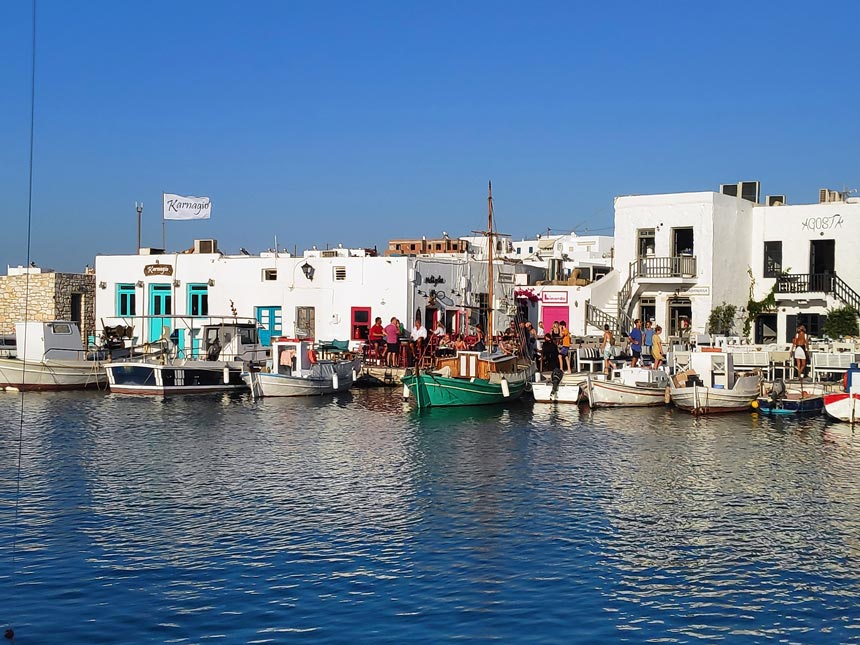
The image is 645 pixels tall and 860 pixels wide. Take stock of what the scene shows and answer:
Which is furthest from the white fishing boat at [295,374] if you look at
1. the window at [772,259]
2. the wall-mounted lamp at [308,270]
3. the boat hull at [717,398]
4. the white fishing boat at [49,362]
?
the window at [772,259]

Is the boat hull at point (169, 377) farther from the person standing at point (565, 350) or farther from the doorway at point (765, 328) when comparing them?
the doorway at point (765, 328)

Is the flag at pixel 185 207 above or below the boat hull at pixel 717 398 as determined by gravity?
above

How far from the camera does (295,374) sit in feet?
120

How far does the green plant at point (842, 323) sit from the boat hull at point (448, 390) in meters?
14.8

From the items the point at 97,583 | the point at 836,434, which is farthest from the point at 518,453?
the point at 97,583

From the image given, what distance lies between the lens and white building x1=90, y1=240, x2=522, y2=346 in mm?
42500

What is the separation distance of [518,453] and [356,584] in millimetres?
10791

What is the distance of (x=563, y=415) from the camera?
31969mm

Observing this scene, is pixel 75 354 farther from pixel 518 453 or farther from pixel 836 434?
pixel 836 434

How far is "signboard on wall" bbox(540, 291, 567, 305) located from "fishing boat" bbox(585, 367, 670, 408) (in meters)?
10.9

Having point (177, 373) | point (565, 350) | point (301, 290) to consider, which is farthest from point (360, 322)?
point (565, 350)

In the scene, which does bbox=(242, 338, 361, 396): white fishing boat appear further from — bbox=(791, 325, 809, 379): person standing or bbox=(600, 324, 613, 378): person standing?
bbox=(791, 325, 809, 379): person standing

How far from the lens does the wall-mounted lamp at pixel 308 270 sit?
43.2m

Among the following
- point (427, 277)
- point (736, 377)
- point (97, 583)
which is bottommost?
point (97, 583)
